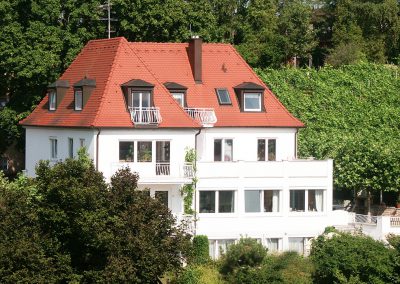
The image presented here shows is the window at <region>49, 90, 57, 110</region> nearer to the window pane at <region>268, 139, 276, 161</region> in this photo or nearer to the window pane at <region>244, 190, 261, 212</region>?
the window pane at <region>268, 139, 276, 161</region>

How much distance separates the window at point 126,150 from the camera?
50.8m

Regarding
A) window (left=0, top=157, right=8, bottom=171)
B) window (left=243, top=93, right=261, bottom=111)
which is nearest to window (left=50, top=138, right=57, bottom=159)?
window (left=243, top=93, right=261, bottom=111)

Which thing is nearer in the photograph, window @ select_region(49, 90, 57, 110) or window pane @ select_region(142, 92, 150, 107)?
window pane @ select_region(142, 92, 150, 107)

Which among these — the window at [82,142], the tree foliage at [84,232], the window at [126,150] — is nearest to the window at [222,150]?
the window at [126,150]

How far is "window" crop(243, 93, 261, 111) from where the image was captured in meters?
55.9

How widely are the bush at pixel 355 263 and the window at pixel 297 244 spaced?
3579 mm

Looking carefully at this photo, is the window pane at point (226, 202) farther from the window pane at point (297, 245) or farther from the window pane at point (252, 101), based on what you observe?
the window pane at point (252, 101)

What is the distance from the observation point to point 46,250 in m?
43.8

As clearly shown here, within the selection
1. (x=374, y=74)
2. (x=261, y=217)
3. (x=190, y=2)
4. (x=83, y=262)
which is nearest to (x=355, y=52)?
(x=374, y=74)

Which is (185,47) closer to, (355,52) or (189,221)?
(189,221)

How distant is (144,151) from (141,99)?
2.46 m

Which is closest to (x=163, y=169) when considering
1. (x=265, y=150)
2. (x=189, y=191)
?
(x=189, y=191)

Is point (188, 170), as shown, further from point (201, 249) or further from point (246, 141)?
point (246, 141)

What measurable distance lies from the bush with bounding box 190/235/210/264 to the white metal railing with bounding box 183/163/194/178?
276cm
